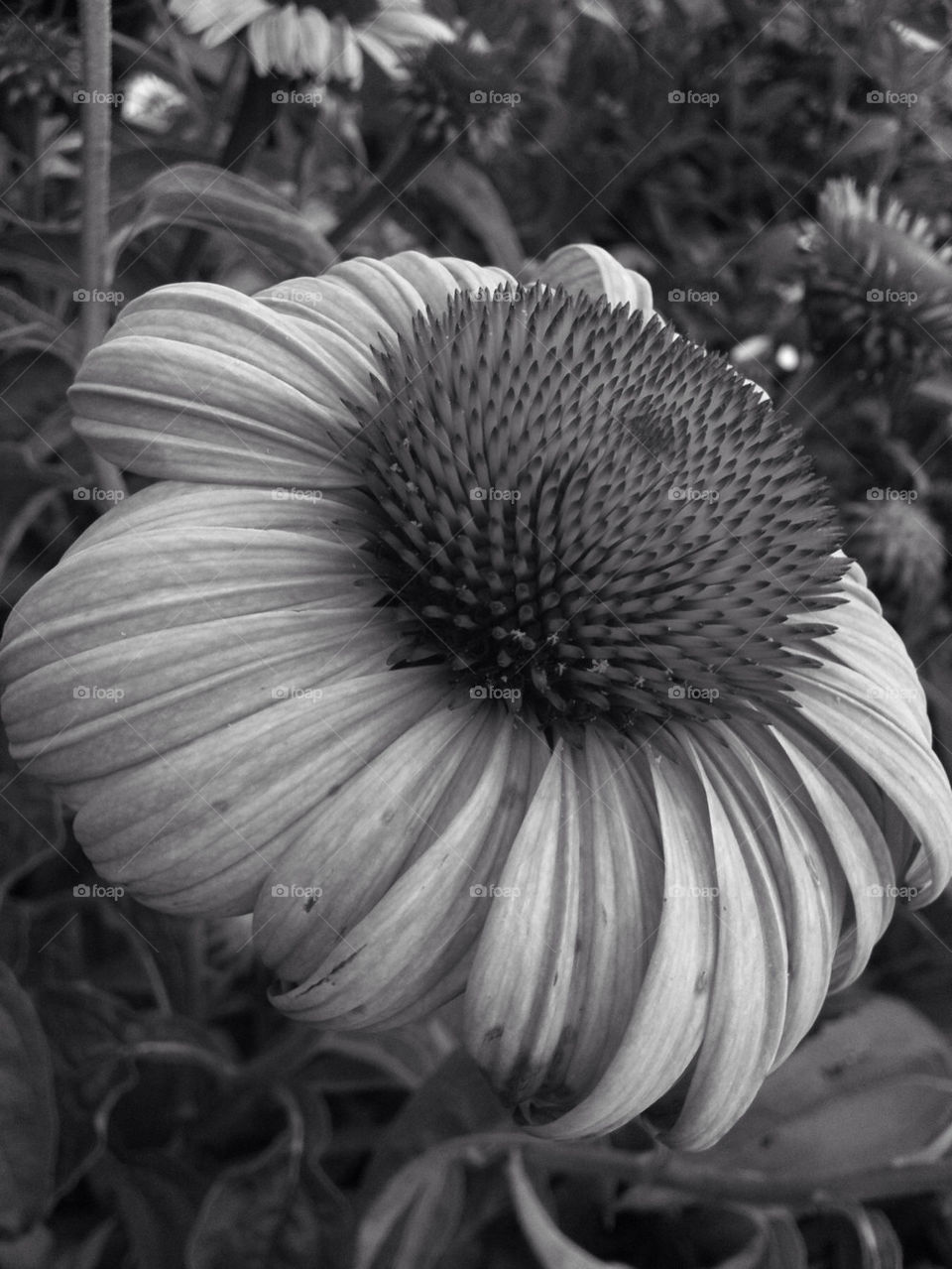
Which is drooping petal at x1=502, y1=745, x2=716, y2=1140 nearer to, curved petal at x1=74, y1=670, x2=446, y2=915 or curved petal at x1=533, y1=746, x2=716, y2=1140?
curved petal at x1=533, y1=746, x2=716, y2=1140

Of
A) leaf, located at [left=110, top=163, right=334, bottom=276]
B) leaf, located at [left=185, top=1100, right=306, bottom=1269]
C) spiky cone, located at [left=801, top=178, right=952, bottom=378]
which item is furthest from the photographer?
spiky cone, located at [left=801, top=178, right=952, bottom=378]

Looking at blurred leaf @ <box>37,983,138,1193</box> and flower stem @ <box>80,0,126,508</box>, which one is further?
blurred leaf @ <box>37,983,138,1193</box>

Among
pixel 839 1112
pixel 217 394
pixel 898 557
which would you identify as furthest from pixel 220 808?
pixel 898 557

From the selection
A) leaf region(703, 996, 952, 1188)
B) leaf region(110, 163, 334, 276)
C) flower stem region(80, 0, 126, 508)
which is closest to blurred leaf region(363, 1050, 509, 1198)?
leaf region(703, 996, 952, 1188)

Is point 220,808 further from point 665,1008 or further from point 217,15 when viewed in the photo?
point 217,15

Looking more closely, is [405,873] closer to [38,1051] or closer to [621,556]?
[621,556]

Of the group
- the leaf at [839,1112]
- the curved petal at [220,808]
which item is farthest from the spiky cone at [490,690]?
the leaf at [839,1112]

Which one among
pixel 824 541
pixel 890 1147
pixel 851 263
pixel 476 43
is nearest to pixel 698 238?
pixel 851 263

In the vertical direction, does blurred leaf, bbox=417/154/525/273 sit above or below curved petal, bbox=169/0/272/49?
below
